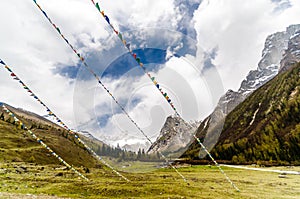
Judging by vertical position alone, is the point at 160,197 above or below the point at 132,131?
below

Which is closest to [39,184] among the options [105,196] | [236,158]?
[105,196]

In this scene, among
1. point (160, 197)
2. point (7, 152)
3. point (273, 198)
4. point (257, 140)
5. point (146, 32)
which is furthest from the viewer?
point (257, 140)

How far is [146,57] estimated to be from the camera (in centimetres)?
4631

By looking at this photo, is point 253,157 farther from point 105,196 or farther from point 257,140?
point 105,196

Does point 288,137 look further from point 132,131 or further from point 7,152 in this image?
point 7,152

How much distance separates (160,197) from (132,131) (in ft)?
59.4

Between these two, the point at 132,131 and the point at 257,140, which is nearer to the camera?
the point at 132,131

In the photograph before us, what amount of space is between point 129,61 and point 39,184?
28.2 meters

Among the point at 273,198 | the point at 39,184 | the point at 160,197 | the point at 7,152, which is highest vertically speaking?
the point at 7,152

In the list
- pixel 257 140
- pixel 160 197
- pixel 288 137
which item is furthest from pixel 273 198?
pixel 257 140

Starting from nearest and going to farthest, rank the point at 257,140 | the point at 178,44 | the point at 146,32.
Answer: the point at 146,32 < the point at 178,44 < the point at 257,140

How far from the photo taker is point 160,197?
30.3 m

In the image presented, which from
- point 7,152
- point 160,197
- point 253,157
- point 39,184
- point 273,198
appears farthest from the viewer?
point 253,157

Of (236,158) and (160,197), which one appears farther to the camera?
(236,158)
